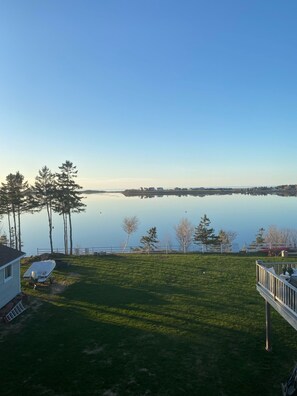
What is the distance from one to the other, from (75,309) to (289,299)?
31.6 feet

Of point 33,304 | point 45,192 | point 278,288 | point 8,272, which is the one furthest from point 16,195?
point 278,288

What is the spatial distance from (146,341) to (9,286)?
333 inches

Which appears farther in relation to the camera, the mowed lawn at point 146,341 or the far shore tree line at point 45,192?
the far shore tree line at point 45,192

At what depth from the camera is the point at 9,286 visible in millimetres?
15984

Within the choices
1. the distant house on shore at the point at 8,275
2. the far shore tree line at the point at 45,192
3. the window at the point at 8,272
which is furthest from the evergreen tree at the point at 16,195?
the window at the point at 8,272

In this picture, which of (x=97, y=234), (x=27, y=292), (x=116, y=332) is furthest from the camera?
(x=97, y=234)

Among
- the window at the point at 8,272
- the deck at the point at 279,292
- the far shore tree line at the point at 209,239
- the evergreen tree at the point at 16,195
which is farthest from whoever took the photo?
the evergreen tree at the point at 16,195

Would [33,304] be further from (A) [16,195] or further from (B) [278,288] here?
(A) [16,195]

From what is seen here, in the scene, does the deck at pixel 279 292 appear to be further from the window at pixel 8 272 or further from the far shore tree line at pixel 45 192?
the far shore tree line at pixel 45 192

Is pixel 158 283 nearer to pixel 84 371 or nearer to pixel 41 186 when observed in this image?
pixel 84 371

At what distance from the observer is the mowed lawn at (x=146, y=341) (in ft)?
27.9

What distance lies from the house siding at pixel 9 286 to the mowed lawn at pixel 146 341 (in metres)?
0.94

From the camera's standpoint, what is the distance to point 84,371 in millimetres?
9141

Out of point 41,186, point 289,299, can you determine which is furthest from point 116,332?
point 41,186
